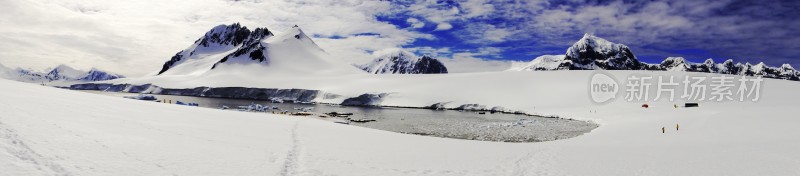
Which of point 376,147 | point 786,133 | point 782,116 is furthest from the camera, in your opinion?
point 782,116

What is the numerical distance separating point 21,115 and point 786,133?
42091 mm

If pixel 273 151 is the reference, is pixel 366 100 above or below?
above

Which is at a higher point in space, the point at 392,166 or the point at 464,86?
the point at 464,86

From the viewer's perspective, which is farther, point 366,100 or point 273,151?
point 366,100

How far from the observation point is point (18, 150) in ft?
30.7

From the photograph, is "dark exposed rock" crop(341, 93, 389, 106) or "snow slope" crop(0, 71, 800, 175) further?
"dark exposed rock" crop(341, 93, 389, 106)

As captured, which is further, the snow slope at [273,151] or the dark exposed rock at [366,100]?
the dark exposed rock at [366,100]

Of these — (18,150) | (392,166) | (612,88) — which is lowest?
(392,166)

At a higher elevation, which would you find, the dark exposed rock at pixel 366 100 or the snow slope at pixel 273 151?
the dark exposed rock at pixel 366 100

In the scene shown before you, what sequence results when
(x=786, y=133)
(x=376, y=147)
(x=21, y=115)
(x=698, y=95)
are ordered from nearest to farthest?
(x=21, y=115) < (x=376, y=147) < (x=786, y=133) < (x=698, y=95)

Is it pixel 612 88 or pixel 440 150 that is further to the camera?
pixel 612 88

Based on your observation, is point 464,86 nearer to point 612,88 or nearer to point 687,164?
point 612,88

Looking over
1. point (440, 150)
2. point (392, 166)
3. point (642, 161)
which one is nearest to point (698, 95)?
point (642, 161)

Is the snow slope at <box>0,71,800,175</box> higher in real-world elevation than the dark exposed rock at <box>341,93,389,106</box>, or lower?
lower
